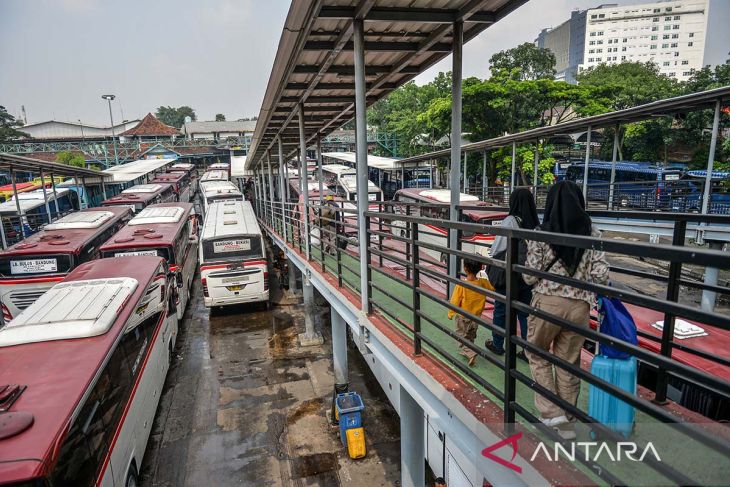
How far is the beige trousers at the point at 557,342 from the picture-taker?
2.42 meters

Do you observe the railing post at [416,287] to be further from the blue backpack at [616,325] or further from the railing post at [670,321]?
the railing post at [670,321]

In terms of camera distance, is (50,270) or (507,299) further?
(50,270)

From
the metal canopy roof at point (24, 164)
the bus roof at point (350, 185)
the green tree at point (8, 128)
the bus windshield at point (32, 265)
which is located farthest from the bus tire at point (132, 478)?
the green tree at point (8, 128)

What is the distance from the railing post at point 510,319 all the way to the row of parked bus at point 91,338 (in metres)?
3.26

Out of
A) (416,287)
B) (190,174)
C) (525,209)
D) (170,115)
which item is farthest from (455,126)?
(170,115)

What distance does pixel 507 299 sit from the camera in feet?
7.19

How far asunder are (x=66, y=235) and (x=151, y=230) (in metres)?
1.91

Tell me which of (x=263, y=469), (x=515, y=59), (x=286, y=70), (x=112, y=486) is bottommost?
(x=263, y=469)

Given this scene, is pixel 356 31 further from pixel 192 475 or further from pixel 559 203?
pixel 192 475

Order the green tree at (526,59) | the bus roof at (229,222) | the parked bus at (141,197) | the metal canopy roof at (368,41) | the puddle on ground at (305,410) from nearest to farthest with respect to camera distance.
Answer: the metal canopy roof at (368,41)
the puddle on ground at (305,410)
the bus roof at (229,222)
the parked bus at (141,197)
the green tree at (526,59)

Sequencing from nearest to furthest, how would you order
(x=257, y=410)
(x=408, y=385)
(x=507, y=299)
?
(x=507, y=299), (x=408, y=385), (x=257, y=410)

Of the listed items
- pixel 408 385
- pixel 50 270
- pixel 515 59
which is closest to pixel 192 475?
pixel 408 385

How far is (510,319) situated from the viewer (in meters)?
2.20

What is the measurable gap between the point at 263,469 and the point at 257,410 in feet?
5.29
